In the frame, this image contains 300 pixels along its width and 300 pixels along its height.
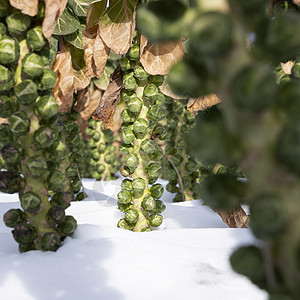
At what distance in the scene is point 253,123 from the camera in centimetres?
46

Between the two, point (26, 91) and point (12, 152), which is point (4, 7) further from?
point (12, 152)

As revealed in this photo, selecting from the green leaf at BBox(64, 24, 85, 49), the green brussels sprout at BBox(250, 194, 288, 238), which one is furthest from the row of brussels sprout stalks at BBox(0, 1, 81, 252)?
the green brussels sprout at BBox(250, 194, 288, 238)

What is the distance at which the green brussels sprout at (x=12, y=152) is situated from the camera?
1306mm

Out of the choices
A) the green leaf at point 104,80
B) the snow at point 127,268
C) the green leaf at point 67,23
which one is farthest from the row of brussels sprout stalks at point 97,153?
the snow at point 127,268

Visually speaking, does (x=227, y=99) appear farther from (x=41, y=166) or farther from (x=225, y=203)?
(x=41, y=166)

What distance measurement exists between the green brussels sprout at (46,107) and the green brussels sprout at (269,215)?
3.31 feet

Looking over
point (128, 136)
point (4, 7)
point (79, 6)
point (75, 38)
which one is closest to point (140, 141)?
point (128, 136)

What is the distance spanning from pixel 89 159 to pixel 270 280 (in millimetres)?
5028

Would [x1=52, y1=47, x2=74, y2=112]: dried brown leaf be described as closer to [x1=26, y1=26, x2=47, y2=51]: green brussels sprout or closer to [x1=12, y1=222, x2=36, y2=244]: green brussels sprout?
[x1=26, y1=26, x2=47, y2=51]: green brussels sprout

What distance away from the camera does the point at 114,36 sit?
6.21 feet

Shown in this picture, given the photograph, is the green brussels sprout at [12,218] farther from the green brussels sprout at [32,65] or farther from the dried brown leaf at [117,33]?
the dried brown leaf at [117,33]

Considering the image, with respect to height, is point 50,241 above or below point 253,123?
below

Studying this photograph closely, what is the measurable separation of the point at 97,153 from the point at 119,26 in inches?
138

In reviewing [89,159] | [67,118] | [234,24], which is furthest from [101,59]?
[89,159]
